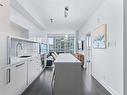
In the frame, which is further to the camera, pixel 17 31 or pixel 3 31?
pixel 17 31

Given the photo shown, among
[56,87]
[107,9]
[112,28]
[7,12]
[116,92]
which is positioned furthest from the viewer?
[107,9]

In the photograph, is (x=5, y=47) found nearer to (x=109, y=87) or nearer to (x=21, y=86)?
(x=21, y=86)

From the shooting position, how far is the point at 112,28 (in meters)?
3.84

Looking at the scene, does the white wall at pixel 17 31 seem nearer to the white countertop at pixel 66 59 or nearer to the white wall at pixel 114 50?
the white countertop at pixel 66 59

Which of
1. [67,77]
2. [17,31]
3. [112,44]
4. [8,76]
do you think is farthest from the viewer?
[17,31]

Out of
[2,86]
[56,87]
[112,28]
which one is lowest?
[56,87]

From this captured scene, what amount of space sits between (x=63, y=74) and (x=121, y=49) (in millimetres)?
1409

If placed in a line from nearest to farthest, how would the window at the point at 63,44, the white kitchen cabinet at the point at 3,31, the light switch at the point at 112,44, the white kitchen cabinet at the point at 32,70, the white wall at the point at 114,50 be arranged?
the white kitchen cabinet at the point at 3,31, the white wall at the point at 114,50, the light switch at the point at 112,44, the white kitchen cabinet at the point at 32,70, the window at the point at 63,44

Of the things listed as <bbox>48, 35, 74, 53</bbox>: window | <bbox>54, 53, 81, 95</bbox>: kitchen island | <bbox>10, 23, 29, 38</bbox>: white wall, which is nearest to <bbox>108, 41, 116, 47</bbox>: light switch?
<bbox>54, 53, 81, 95</bbox>: kitchen island

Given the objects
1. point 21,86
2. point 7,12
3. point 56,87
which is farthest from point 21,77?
point 7,12

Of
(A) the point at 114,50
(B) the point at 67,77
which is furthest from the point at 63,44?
(B) the point at 67,77

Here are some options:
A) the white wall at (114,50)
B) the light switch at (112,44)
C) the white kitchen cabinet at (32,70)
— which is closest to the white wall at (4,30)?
the white kitchen cabinet at (32,70)

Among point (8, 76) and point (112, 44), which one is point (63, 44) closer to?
point (112, 44)

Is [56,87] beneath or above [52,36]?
beneath
